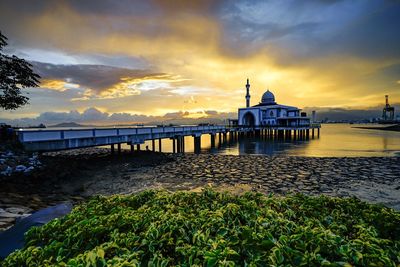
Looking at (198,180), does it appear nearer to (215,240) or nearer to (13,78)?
(215,240)

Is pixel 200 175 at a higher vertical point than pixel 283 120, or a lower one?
lower

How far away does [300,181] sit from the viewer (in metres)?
12.0

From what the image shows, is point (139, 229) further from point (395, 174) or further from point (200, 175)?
point (395, 174)

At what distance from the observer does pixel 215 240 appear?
2.08 metres

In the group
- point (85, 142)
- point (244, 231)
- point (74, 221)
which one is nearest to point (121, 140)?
point (85, 142)

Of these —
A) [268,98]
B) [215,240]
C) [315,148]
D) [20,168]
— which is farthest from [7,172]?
[268,98]

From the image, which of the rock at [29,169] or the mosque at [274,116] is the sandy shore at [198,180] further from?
the mosque at [274,116]

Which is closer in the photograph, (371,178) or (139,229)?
(139,229)

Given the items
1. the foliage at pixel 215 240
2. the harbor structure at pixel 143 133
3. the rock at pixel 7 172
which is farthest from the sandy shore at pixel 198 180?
the foliage at pixel 215 240

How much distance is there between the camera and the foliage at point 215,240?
1712 millimetres

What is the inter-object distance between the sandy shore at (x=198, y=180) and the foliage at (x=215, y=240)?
18.4 ft

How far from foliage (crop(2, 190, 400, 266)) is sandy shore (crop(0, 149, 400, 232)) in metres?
5.62

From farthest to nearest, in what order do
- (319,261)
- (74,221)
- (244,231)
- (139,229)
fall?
(74,221)
(139,229)
(244,231)
(319,261)

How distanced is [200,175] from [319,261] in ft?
41.7
